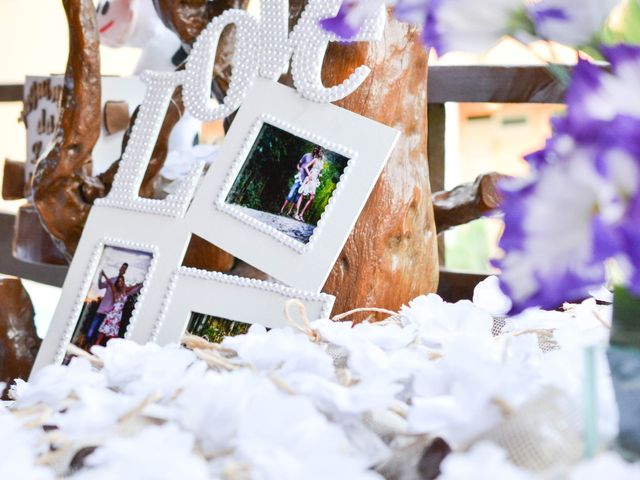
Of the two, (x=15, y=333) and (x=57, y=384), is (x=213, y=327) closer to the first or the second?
(x=57, y=384)

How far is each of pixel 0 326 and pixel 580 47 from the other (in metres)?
0.98

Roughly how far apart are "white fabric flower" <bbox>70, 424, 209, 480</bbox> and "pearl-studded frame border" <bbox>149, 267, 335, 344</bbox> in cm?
39

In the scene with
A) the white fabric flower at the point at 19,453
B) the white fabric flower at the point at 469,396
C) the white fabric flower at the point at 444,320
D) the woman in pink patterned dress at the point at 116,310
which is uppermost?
the white fabric flower at the point at 469,396

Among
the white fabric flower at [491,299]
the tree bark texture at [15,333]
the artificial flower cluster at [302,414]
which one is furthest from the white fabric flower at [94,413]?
the tree bark texture at [15,333]

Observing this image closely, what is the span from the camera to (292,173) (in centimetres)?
73

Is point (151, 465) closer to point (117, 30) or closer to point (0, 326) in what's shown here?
point (0, 326)

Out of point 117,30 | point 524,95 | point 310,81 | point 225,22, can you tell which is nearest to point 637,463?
point 310,81

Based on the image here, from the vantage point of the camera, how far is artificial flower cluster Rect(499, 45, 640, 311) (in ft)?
0.79

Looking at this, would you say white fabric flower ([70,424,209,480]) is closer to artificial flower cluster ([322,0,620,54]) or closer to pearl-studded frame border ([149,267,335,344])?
artificial flower cluster ([322,0,620,54])

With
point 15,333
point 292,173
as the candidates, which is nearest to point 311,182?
point 292,173

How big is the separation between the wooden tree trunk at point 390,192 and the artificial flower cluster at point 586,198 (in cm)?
48

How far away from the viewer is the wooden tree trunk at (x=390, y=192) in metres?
0.75

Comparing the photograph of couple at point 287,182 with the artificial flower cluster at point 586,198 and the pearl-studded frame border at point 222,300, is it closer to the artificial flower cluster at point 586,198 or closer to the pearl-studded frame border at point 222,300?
the pearl-studded frame border at point 222,300

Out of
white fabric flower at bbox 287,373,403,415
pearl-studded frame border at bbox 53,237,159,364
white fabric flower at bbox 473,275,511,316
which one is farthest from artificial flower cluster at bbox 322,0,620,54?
pearl-studded frame border at bbox 53,237,159,364
